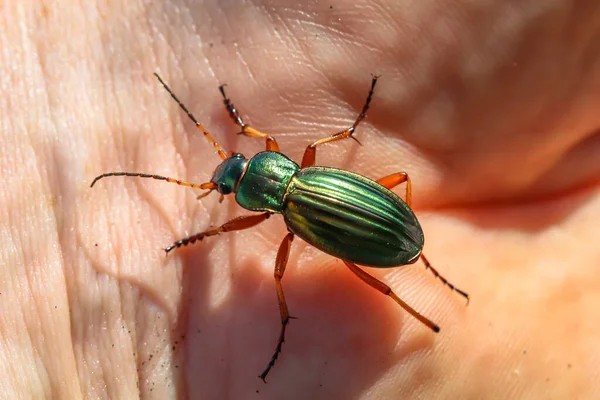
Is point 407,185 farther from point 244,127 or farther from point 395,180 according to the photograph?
point 244,127

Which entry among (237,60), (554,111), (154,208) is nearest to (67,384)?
(154,208)

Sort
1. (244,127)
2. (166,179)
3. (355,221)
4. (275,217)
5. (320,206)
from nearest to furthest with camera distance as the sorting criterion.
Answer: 1. (355,221)
2. (320,206)
3. (166,179)
4. (244,127)
5. (275,217)

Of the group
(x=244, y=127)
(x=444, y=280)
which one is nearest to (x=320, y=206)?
(x=244, y=127)

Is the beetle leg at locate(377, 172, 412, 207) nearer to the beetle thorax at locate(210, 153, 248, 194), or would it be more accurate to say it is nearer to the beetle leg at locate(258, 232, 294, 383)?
the beetle leg at locate(258, 232, 294, 383)

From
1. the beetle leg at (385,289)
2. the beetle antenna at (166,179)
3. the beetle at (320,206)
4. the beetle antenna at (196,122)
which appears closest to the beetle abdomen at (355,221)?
the beetle at (320,206)

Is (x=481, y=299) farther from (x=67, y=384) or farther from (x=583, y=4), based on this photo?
(x=67, y=384)

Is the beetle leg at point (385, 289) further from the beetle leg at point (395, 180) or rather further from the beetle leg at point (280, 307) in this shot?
the beetle leg at point (395, 180)
